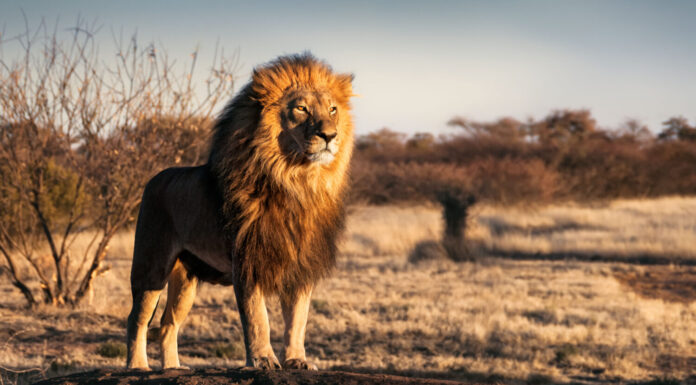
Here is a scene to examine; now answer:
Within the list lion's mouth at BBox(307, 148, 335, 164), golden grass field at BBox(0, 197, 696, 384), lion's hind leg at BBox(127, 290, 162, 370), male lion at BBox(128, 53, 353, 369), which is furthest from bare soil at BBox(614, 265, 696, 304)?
lion's mouth at BBox(307, 148, 335, 164)

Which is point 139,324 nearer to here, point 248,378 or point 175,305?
point 175,305

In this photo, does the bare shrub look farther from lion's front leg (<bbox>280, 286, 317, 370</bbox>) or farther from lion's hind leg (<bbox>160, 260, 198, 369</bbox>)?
lion's front leg (<bbox>280, 286, 317, 370</bbox>)

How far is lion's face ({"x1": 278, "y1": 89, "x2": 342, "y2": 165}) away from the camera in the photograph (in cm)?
389

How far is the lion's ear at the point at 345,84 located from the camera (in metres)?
4.34

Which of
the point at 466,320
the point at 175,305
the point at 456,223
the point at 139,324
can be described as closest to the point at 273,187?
the point at 175,305

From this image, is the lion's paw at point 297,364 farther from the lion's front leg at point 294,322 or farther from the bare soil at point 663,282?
the bare soil at point 663,282

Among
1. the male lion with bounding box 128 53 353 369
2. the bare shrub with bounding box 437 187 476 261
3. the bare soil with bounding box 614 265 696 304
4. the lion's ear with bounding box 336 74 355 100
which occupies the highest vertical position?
the lion's ear with bounding box 336 74 355 100

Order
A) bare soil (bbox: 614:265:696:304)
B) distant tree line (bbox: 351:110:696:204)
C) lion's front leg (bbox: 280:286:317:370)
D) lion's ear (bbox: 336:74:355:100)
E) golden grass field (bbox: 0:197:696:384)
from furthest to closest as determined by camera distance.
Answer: distant tree line (bbox: 351:110:696:204) < bare soil (bbox: 614:265:696:304) < golden grass field (bbox: 0:197:696:384) < lion's ear (bbox: 336:74:355:100) < lion's front leg (bbox: 280:286:317:370)

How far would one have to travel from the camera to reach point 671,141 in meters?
52.5

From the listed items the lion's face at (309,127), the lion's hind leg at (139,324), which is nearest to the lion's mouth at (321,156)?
the lion's face at (309,127)

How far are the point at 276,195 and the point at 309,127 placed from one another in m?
0.44

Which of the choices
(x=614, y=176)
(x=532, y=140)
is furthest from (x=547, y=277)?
(x=532, y=140)

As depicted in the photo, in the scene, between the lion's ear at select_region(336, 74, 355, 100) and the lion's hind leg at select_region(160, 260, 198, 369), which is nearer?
the lion's ear at select_region(336, 74, 355, 100)

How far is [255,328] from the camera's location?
3.83 metres
